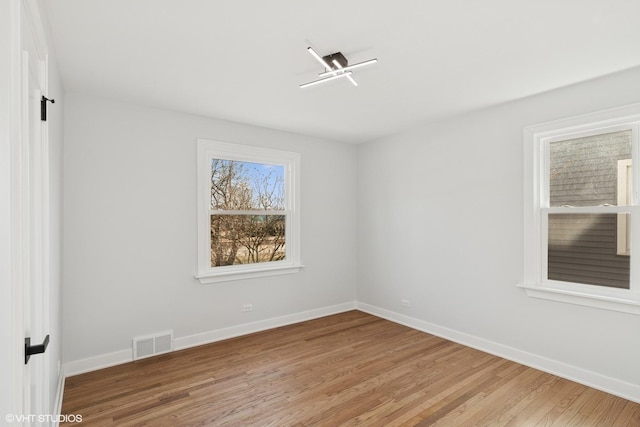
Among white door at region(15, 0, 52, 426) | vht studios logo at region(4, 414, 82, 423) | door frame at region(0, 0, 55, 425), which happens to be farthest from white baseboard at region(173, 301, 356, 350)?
door frame at region(0, 0, 55, 425)

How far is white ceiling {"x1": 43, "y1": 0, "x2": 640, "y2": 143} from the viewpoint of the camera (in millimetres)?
1935

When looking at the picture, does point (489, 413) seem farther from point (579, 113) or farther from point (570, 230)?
point (579, 113)

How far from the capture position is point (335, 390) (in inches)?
112

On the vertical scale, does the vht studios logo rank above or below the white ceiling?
below

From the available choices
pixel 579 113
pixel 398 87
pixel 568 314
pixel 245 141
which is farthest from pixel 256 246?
pixel 579 113

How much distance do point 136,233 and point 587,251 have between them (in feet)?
13.8

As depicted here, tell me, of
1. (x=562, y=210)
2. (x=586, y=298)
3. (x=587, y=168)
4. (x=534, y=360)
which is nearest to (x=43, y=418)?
(x=534, y=360)

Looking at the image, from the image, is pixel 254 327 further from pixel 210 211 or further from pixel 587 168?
pixel 587 168

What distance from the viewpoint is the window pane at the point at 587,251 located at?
2877 millimetres

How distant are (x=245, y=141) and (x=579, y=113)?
11.0ft

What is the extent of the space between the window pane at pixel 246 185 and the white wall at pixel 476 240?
1380mm

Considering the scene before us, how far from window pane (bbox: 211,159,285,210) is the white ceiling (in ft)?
2.76

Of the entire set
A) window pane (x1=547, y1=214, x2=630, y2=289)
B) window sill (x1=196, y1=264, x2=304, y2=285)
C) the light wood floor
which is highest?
window pane (x1=547, y1=214, x2=630, y2=289)

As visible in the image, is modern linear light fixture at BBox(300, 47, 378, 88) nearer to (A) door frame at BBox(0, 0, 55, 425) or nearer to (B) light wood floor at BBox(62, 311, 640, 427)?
(A) door frame at BBox(0, 0, 55, 425)
